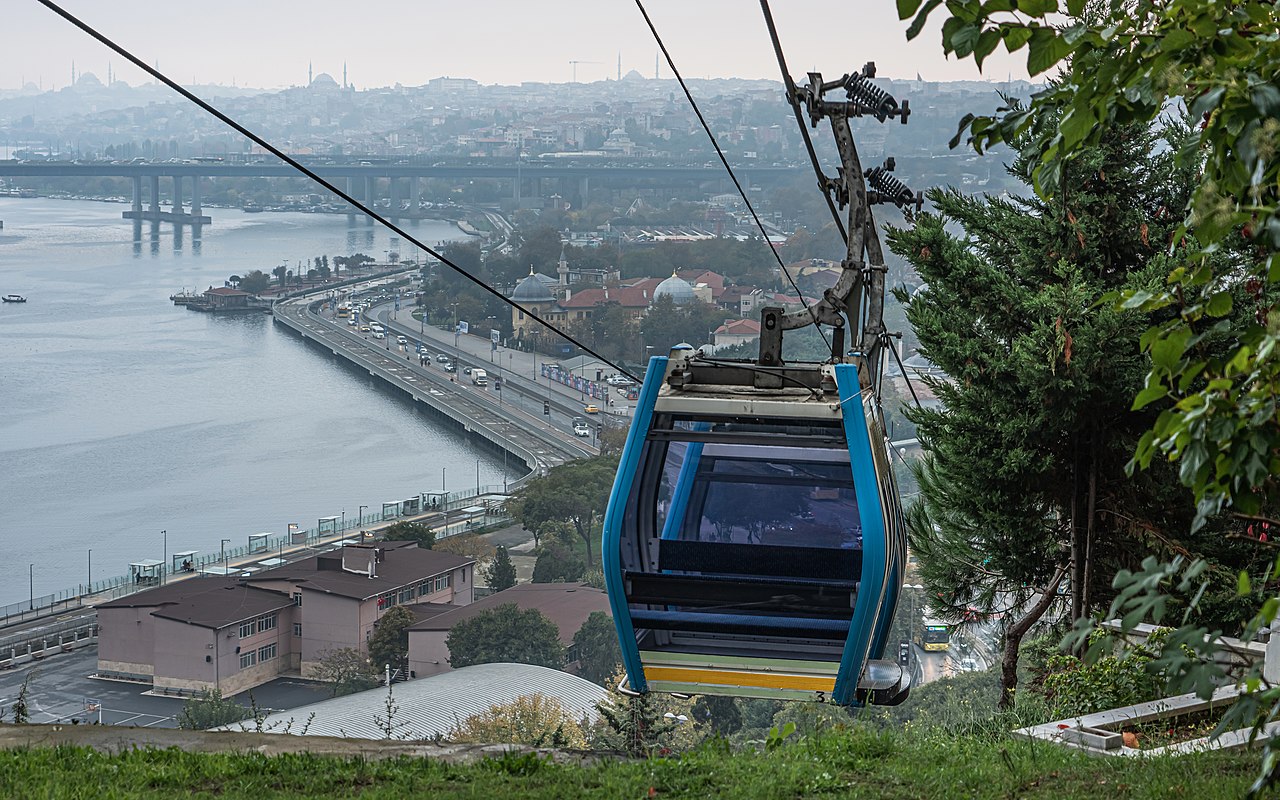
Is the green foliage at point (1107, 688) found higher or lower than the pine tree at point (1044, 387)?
lower

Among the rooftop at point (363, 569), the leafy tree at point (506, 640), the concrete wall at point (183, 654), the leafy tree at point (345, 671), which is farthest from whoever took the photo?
the rooftop at point (363, 569)

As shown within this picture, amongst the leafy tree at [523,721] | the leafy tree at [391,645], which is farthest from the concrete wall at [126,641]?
the leafy tree at [523,721]

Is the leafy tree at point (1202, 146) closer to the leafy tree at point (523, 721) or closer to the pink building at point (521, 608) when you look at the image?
the leafy tree at point (523, 721)

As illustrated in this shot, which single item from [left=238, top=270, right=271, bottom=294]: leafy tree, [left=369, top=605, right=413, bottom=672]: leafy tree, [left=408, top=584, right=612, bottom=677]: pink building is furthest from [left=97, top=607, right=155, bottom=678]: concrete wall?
[left=238, top=270, right=271, bottom=294]: leafy tree

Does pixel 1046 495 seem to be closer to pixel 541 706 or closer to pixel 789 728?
pixel 789 728

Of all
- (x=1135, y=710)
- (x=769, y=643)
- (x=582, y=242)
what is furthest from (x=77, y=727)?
(x=582, y=242)

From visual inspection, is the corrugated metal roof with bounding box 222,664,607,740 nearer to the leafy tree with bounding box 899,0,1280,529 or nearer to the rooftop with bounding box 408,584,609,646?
the rooftop with bounding box 408,584,609,646
